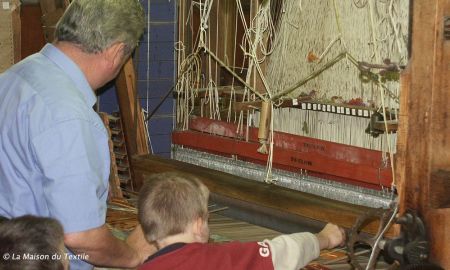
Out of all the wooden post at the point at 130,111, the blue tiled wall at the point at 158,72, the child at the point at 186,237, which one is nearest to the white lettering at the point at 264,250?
the child at the point at 186,237

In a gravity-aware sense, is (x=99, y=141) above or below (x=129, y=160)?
above

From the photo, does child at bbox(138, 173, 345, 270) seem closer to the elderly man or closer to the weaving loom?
the elderly man

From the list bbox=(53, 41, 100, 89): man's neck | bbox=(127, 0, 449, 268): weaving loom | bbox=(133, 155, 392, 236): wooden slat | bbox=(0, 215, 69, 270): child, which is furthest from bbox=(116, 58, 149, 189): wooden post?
bbox=(0, 215, 69, 270): child

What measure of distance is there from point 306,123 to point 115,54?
173cm

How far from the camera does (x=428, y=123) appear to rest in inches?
94.3

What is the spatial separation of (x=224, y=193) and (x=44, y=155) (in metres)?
1.67

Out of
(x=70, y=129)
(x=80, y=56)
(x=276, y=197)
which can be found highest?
(x=80, y=56)

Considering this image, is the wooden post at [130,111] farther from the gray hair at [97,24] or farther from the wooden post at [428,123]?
the wooden post at [428,123]

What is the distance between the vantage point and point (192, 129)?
4648 millimetres

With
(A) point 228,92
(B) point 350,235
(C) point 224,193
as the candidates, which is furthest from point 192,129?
(B) point 350,235

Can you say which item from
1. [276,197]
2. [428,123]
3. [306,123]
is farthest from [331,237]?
[306,123]

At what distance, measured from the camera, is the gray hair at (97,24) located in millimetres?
2379

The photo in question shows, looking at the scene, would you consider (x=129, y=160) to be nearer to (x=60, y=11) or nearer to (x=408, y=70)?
(x=60, y=11)

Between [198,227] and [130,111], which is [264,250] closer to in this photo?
[198,227]
